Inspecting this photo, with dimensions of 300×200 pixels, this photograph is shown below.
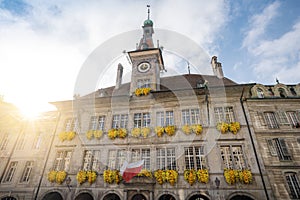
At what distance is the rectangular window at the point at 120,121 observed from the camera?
1834 cm

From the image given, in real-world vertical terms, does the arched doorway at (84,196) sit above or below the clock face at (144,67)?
below

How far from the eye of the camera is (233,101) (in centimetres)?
1723

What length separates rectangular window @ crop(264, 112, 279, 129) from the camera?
A: 54.0 feet

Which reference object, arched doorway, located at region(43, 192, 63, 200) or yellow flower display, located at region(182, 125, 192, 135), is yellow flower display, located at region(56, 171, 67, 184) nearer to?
arched doorway, located at region(43, 192, 63, 200)

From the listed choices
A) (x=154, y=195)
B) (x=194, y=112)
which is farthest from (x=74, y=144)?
(x=194, y=112)

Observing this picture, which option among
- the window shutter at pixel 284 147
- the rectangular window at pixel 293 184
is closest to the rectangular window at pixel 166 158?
the rectangular window at pixel 293 184

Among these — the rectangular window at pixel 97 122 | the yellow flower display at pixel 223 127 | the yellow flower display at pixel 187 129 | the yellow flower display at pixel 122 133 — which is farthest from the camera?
the rectangular window at pixel 97 122

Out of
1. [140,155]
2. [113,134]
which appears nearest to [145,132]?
[140,155]

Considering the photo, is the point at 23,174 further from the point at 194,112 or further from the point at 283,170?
the point at 283,170

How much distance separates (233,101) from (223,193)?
8446mm

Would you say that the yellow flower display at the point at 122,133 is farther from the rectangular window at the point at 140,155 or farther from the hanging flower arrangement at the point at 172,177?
the hanging flower arrangement at the point at 172,177

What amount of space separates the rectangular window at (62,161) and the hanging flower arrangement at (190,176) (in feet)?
37.4

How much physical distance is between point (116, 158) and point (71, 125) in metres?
7.09

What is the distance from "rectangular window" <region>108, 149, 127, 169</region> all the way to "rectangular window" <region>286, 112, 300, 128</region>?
16039mm
